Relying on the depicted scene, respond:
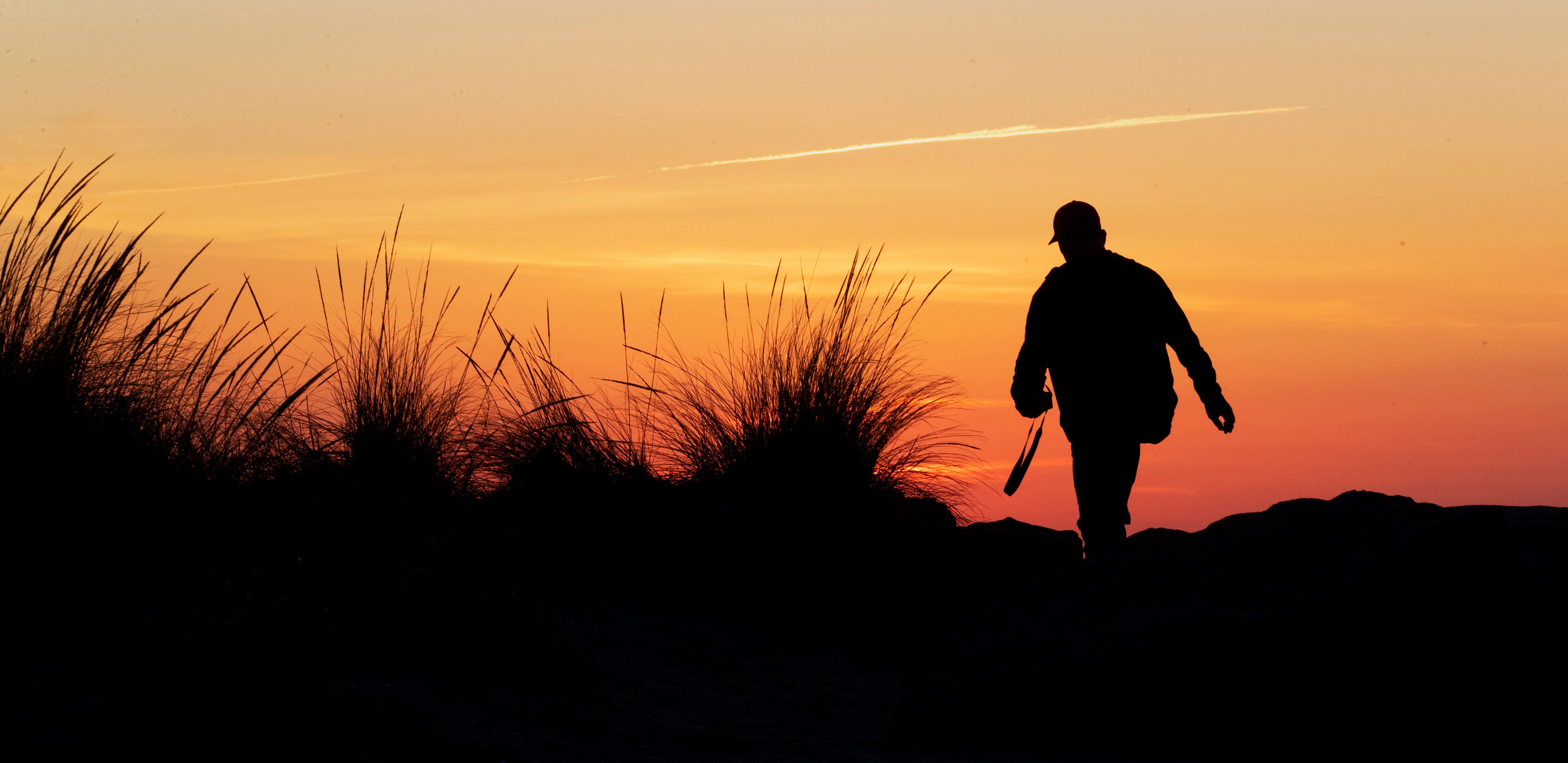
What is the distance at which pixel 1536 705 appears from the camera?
3164mm

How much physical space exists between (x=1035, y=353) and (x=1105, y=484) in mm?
571

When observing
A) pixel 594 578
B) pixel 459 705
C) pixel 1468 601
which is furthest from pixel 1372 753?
pixel 594 578

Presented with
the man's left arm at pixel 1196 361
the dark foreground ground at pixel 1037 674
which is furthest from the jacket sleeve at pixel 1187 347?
the dark foreground ground at pixel 1037 674

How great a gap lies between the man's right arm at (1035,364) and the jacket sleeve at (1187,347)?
0.43 m

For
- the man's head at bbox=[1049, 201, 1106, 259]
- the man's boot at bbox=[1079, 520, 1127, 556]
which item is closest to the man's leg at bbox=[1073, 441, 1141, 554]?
the man's boot at bbox=[1079, 520, 1127, 556]

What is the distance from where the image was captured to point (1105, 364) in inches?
186

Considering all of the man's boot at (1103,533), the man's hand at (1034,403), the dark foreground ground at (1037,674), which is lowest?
the dark foreground ground at (1037,674)

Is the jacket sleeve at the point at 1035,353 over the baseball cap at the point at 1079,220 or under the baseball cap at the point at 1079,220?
under

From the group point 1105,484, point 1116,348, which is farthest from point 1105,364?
point 1105,484

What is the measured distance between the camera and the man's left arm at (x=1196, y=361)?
4.78 m

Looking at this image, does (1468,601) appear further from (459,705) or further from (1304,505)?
(459,705)

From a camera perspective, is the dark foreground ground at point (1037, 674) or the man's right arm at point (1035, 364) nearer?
the dark foreground ground at point (1037, 674)

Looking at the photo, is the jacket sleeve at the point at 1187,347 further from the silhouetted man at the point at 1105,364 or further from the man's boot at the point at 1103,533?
the man's boot at the point at 1103,533

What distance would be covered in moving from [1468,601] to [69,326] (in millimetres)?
4078
